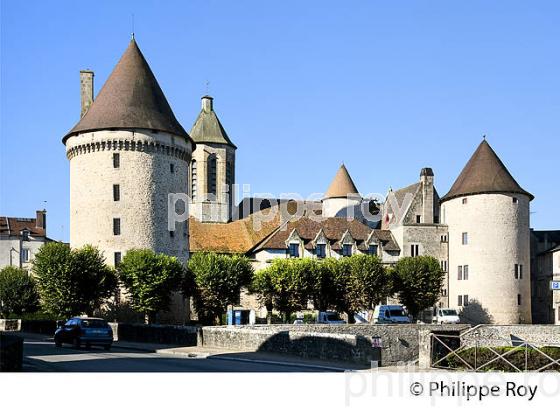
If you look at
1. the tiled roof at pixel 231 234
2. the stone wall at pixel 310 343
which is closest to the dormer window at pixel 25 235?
the tiled roof at pixel 231 234

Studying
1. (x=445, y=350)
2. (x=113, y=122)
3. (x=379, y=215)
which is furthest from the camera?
(x=379, y=215)

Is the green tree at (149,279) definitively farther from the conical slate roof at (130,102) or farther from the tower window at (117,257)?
the conical slate roof at (130,102)

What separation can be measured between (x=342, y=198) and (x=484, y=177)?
18.6m

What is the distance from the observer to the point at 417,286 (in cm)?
6334

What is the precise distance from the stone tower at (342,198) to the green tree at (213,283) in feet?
98.7

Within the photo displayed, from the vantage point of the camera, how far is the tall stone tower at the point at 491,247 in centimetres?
6894

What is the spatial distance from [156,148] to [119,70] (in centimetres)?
624

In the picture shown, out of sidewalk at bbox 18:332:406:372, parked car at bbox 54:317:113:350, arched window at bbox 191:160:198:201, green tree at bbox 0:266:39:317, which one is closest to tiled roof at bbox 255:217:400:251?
green tree at bbox 0:266:39:317

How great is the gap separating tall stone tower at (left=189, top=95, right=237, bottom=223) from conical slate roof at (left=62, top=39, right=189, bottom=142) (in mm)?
34465

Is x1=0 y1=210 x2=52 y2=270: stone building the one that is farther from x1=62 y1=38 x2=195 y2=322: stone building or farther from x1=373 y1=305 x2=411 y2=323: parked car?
x1=373 y1=305 x2=411 y2=323: parked car

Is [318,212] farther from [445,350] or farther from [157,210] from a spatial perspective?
[445,350]

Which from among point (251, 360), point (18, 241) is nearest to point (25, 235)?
point (18, 241)

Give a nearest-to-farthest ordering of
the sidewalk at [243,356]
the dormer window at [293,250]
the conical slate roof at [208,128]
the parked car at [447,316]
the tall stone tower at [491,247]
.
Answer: the sidewalk at [243,356] → the parked car at [447,316] → the tall stone tower at [491,247] → the dormer window at [293,250] → the conical slate roof at [208,128]

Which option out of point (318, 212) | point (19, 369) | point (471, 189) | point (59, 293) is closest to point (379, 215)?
point (318, 212)
